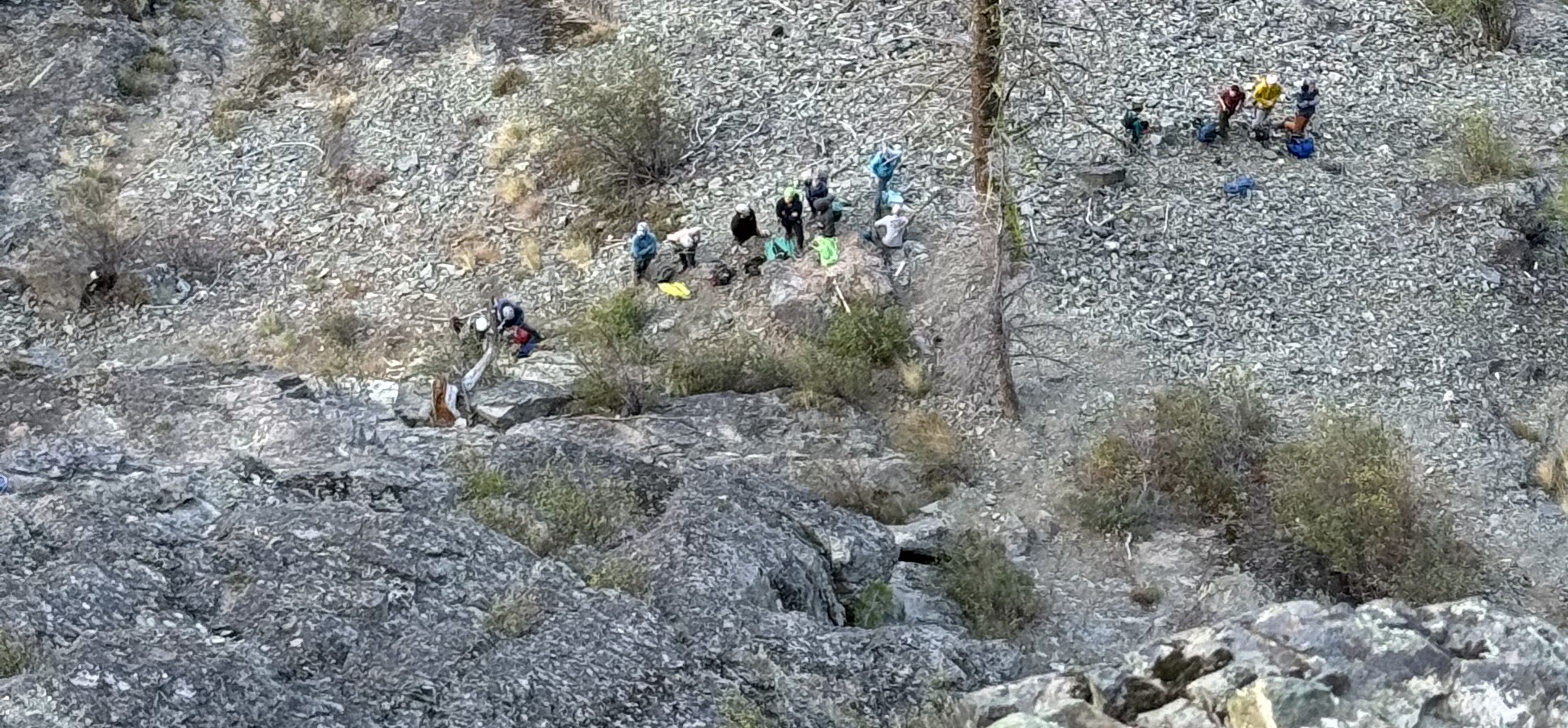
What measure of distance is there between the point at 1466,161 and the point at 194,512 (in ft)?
49.9

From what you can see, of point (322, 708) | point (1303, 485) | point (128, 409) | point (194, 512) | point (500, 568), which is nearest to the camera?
point (322, 708)

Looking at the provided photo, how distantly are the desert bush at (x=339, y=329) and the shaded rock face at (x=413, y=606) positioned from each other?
4.82 m

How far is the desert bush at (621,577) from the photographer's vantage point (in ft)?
30.7

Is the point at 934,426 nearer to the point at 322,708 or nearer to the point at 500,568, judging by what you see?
the point at 500,568

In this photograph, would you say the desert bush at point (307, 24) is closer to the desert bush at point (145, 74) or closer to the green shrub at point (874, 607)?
the desert bush at point (145, 74)

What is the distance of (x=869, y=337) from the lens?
14914 mm

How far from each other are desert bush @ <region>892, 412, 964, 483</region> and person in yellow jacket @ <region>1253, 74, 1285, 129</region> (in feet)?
21.7

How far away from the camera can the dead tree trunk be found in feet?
39.9

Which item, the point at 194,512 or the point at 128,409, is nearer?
the point at 194,512

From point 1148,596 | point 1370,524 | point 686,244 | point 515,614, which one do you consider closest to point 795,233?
point 686,244

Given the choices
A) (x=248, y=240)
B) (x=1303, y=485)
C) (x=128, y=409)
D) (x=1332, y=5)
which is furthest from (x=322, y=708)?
(x=1332, y=5)

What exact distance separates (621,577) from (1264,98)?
11859 millimetres

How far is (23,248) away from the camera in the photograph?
1828 cm

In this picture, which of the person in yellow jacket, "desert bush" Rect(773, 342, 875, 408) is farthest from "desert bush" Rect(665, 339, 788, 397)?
the person in yellow jacket
